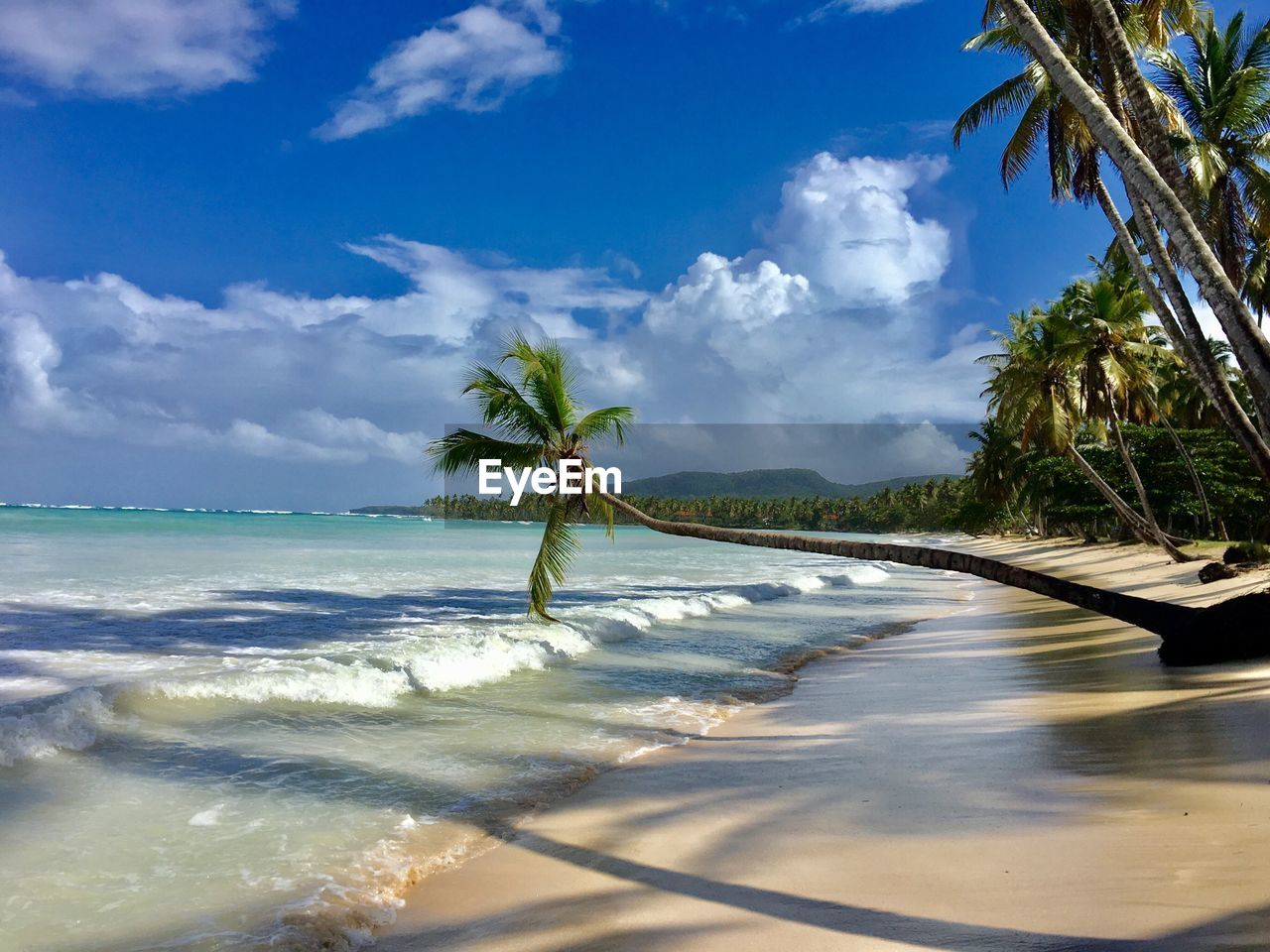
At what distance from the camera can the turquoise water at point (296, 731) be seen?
3.92 meters

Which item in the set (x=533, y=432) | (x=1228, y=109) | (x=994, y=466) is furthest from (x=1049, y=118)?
(x=994, y=466)

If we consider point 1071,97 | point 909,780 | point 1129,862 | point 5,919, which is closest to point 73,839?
point 5,919

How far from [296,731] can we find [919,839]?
18.2 ft

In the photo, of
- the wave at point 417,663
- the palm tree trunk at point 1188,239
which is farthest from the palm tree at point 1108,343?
the palm tree trunk at point 1188,239

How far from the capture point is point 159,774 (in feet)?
18.9

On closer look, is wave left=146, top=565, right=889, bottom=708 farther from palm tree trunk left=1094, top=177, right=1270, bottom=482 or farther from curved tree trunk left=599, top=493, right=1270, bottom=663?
palm tree trunk left=1094, top=177, right=1270, bottom=482

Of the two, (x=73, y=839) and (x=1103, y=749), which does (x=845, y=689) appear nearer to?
(x=1103, y=749)

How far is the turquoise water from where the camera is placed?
3922mm

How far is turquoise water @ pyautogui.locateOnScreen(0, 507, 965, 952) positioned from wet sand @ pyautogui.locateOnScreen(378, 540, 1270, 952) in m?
0.60

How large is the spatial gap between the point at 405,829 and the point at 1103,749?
188 inches

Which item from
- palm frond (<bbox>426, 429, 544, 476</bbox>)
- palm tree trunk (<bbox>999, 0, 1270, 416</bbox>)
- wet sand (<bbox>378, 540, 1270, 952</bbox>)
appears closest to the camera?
wet sand (<bbox>378, 540, 1270, 952</bbox>)

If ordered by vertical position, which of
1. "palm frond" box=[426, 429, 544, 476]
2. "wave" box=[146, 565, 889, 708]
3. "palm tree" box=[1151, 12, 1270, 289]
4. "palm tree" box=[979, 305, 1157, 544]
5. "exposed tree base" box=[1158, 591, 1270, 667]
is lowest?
"wave" box=[146, 565, 889, 708]

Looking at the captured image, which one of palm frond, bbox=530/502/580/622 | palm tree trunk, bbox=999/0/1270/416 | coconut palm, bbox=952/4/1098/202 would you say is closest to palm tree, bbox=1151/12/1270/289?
coconut palm, bbox=952/4/1098/202

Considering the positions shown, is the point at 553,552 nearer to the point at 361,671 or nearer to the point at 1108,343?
the point at 361,671
